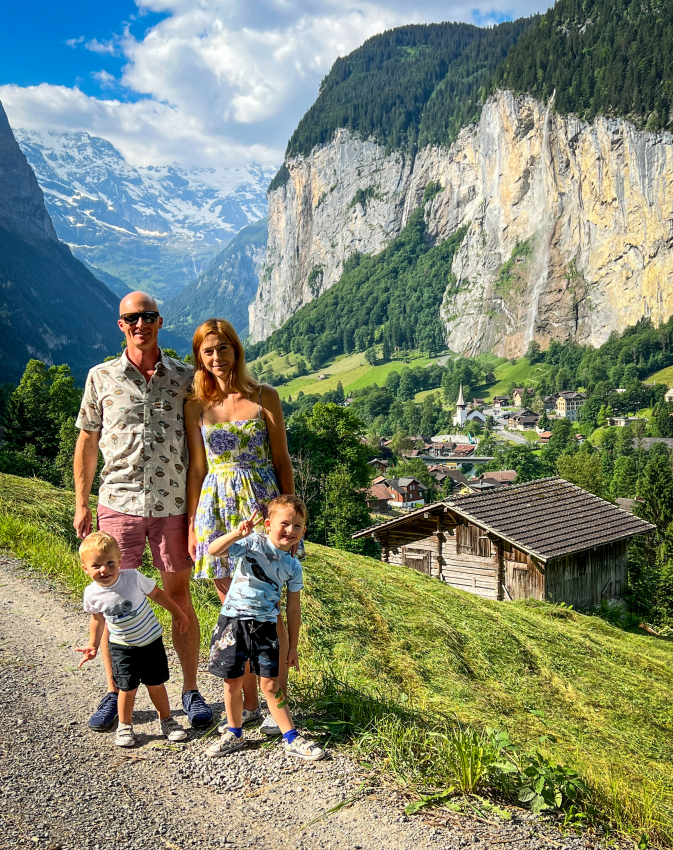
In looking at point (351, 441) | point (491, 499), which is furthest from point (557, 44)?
point (491, 499)

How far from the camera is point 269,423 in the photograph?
4203mm

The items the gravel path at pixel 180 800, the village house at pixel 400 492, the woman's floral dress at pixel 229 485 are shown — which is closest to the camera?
the gravel path at pixel 180 800

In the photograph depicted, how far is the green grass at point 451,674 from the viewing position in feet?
12.5

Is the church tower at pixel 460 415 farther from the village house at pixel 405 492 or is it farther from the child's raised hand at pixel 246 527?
the child's raised hand at pixel 246 527

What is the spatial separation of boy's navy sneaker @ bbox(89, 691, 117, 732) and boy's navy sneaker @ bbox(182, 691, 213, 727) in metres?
0.43

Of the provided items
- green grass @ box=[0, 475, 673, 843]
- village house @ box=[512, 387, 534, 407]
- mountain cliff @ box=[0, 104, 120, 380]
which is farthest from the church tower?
green grass @ box=[0, 475, 673, 843]

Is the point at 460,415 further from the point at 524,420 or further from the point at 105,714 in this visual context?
the point at 105,714

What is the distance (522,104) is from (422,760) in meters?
179

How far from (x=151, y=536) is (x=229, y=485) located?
2.45ft

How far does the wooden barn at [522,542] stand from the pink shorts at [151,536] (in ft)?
50.5

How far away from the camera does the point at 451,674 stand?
796 centimetres

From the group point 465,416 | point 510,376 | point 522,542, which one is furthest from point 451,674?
point 510,376

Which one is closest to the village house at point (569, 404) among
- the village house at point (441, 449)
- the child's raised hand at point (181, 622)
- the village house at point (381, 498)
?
the village house at point (441, 449)

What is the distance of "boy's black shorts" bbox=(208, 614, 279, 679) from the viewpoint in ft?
12.3
